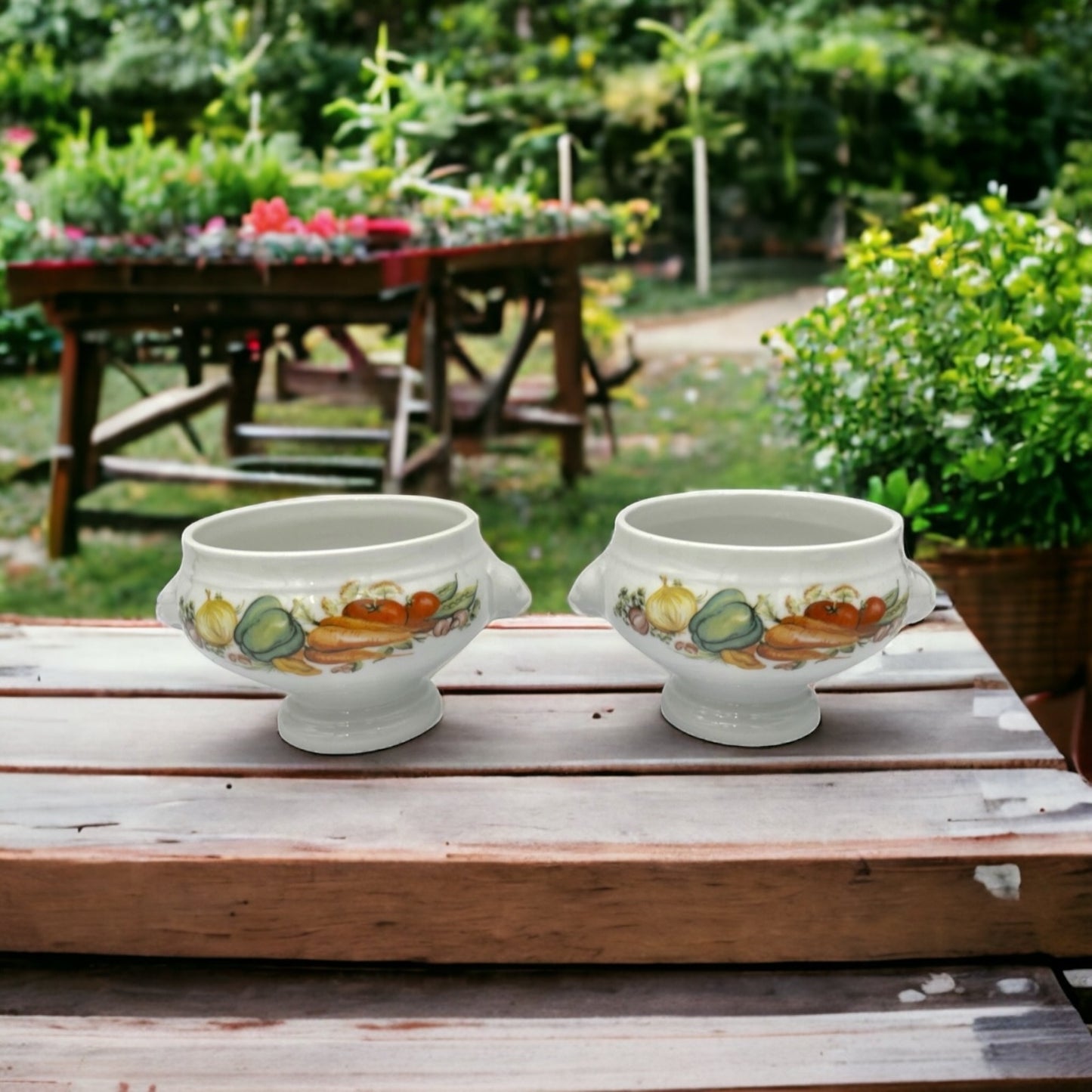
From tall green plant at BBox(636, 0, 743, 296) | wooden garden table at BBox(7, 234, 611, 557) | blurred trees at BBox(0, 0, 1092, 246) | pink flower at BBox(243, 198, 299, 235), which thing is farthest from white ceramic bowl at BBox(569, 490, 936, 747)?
tall green plant at BBox(636, 0, 743, 296)

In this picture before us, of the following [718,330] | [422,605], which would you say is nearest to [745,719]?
[422,605]

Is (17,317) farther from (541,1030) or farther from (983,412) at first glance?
(541,1030)

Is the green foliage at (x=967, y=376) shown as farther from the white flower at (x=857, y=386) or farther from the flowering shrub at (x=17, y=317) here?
the flowering shrub at (x=17, y=317)

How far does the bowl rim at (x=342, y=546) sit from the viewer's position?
0.62m

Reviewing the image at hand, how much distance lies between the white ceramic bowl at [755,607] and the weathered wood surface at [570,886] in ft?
0.28

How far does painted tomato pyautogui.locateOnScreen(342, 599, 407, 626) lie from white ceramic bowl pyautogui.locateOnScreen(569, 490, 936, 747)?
11cm

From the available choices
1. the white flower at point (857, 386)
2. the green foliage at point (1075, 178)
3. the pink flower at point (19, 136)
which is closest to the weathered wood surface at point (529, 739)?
the white flower at point (857, 386)

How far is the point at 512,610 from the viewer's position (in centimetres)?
71

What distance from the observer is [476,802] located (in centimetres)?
62

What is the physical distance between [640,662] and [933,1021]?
337 millimetres

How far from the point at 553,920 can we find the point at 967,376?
3.58ft

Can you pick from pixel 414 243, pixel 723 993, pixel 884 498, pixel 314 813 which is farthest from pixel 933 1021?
pixel 414 243

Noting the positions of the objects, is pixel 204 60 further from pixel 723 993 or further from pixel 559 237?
pixel 723 993

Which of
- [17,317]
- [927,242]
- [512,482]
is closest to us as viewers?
[927,242]
